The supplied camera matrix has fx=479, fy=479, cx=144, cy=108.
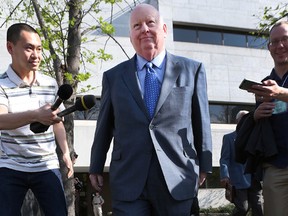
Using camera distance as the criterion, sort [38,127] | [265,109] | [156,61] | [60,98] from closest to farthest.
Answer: [60,98] → [38,127] → [156,61] → [265,109]

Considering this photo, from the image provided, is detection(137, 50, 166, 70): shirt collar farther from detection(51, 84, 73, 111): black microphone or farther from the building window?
the building window

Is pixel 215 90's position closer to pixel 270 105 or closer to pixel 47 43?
pixel 47 43

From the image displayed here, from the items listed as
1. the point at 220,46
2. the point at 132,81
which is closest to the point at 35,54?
the point at 132,81

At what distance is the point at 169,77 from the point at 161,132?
437mm

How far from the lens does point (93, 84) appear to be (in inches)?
827

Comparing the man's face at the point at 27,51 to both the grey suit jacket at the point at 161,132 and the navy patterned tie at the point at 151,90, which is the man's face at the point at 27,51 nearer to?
the grey suit jacket at the point at 161,132

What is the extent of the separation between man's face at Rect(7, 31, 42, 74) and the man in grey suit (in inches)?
23.2

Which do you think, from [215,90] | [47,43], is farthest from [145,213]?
[215,90]

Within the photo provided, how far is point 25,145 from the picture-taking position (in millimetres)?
3723

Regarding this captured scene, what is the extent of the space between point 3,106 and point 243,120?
220 centimetres

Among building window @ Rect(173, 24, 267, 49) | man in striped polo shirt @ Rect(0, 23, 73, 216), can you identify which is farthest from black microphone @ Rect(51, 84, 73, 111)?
building window @ Rect(173, 24, 267, 49)

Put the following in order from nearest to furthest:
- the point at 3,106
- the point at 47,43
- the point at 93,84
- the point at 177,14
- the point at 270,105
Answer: the point at 3,106
the point at 270,105
the point at 47,43
the point at 93,84
the point at 177,14

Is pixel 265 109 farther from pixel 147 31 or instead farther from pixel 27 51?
pixel 27 51

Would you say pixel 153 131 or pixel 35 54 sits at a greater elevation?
pixel 35 54
